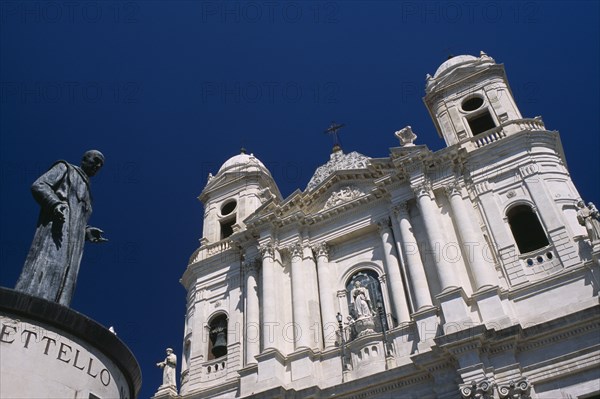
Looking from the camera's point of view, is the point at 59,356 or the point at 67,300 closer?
the point at 59,356

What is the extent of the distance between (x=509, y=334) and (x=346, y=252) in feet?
23.3

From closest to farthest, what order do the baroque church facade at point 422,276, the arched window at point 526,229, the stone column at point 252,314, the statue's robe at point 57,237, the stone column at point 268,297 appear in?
the statue's robe at point 57,237 < the baroque church facade at point 422,276 < the arched window at point 526,229 < the stone column at point 268,297 < the stone column at point 252,314

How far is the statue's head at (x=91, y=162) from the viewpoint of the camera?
25.6ft

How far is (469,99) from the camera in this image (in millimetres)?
22547

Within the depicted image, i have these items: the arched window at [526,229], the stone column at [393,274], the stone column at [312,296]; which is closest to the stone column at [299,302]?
the stone column at [312,296]

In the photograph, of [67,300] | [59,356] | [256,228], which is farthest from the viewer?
[256,228]

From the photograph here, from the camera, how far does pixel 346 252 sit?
65.7 ft

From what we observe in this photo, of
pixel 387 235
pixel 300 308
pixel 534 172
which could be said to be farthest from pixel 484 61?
pixel 300 308

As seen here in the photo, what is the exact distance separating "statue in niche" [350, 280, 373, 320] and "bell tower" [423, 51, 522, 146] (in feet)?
21.8

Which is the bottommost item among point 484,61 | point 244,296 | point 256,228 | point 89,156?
point 89,156

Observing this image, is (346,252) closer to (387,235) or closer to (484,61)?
(387,235)

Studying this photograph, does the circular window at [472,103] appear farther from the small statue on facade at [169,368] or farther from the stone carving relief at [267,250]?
the small statue on facade at [169,368]

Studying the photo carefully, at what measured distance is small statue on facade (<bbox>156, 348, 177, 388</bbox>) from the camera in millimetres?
18256

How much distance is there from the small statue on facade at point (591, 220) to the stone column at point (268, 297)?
9.24 meters
